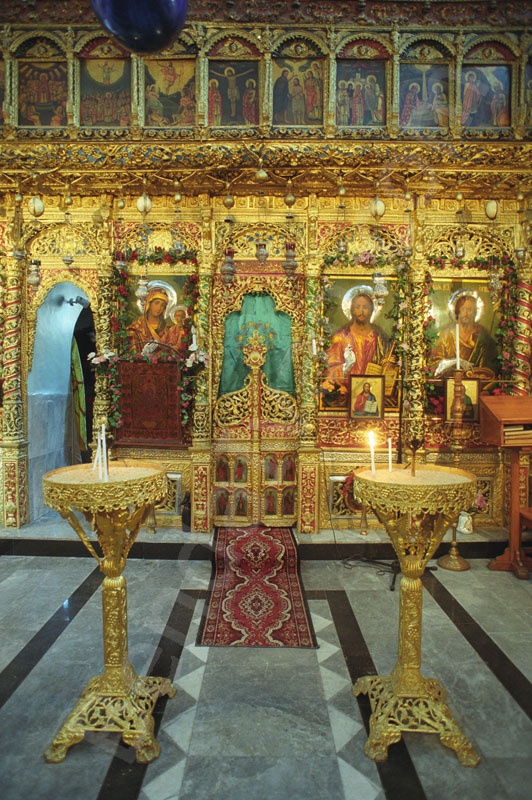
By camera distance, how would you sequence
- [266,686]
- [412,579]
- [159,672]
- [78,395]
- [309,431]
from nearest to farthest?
[412,579]
[266,686]
[159,672]
[309,431]
[78,395]

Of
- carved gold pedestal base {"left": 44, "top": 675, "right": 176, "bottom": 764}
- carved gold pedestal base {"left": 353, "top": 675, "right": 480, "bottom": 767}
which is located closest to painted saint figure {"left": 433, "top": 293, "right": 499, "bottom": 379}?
carved gold pedestal base {"left": 353, "top": 675, "right": 480, "bottom": 767}

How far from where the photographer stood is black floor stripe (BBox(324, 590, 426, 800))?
2576mm

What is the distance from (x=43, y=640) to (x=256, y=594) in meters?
1.92

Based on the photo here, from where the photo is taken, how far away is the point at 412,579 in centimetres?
308

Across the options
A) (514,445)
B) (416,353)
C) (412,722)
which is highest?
(416,353)

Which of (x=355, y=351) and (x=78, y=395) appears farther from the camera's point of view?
(x=78, y=395)

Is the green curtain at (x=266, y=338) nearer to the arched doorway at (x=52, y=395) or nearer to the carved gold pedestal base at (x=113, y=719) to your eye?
the arched doorway at (x=52, y=395)

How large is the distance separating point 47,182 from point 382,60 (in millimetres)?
4446

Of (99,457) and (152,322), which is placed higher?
(152,322)

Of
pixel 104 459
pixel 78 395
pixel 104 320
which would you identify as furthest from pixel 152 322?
pixel 104 459

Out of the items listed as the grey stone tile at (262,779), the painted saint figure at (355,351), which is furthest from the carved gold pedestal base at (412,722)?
the painted saint figure at (355,351)

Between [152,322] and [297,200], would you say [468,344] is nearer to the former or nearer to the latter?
[297,200]

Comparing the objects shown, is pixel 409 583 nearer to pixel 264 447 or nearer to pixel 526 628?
pixel 526 628

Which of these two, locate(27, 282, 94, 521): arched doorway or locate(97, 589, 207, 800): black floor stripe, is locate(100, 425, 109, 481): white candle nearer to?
locate(97, 589, 207, 800): black floor stripe
